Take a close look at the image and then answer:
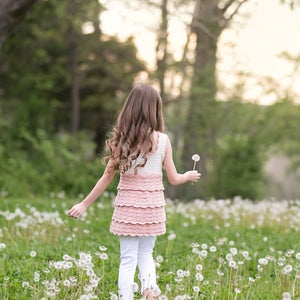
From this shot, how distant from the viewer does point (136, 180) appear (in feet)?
15.3

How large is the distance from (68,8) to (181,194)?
6.79 m

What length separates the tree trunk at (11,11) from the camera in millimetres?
9555

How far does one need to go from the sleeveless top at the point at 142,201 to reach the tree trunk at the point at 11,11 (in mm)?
5615

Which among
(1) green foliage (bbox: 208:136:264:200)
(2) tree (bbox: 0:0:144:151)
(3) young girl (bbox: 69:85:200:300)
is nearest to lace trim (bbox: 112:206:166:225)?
(3) young girl (bbox: 69:85:200:300)

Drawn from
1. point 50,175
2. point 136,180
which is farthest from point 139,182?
point 50,175

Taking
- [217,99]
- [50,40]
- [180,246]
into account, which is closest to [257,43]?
[217,99]

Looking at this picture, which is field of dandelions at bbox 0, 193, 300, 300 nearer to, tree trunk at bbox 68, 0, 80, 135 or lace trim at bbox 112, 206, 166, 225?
lace trim at bbox 112, 206, 166, 225

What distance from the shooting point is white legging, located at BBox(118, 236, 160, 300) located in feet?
15.1

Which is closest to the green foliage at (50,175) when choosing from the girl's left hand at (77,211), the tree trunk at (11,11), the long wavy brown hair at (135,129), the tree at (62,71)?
the tree trunk at (11,11)

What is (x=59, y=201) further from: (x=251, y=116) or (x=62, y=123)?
(x=62, y=123)

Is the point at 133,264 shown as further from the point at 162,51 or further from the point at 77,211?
the point at 162,51

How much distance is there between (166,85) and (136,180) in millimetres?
13788

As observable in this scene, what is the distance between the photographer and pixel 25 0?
9.55m

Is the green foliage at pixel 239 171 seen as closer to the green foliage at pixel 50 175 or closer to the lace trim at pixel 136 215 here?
the green foliage at pixel 50 175
